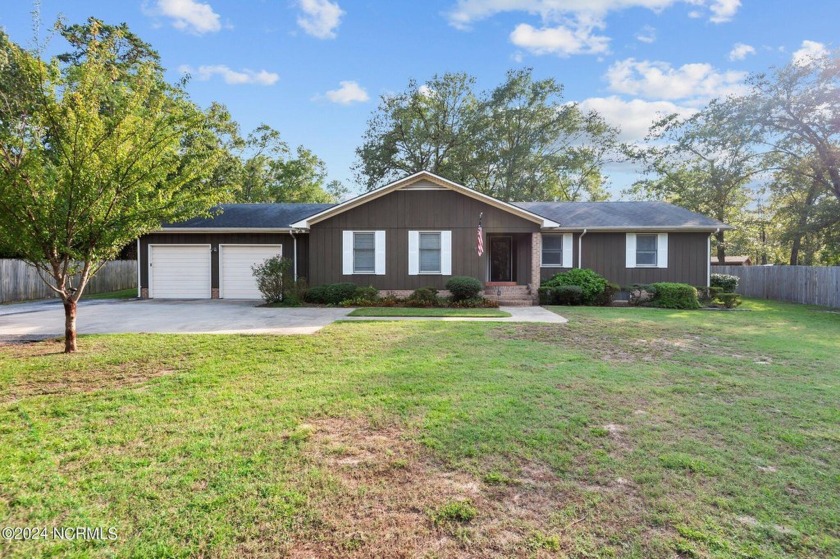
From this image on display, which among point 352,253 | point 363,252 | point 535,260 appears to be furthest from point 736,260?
point 352,253

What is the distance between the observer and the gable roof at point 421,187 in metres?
14.2

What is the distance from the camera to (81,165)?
586cm

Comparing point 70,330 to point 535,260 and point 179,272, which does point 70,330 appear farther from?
point 535,260

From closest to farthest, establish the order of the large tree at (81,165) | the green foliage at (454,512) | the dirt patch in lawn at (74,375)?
the green foliage at (454,512) < the dirt patch in lawn at (74,375) < the large tree at (81,165)

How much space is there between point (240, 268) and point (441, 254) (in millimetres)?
7808

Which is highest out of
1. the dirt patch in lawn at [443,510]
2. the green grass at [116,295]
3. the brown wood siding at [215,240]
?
the brown wood siding at [215,240]

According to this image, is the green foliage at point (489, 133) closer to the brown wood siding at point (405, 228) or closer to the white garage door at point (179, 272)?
the brown wood siding at point (405, 228)

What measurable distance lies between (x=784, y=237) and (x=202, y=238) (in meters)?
26.7

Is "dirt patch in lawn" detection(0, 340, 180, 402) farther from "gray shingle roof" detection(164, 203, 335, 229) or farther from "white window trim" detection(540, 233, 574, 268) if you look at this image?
"white window trim" detection(540, 233, 574, 268)

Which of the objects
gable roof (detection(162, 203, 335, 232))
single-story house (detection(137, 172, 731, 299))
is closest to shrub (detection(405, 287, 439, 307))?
single-story house (detection(137, 172, 731, 299))

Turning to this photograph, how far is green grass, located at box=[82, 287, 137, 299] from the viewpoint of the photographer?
1660cm

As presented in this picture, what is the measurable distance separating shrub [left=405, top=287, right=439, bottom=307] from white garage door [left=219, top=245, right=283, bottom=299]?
236 inches

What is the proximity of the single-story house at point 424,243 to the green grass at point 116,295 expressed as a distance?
1422mm

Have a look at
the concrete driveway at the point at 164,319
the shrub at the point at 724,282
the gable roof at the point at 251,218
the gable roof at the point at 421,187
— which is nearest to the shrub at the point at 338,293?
the concrete driveway at the point at 164,319
